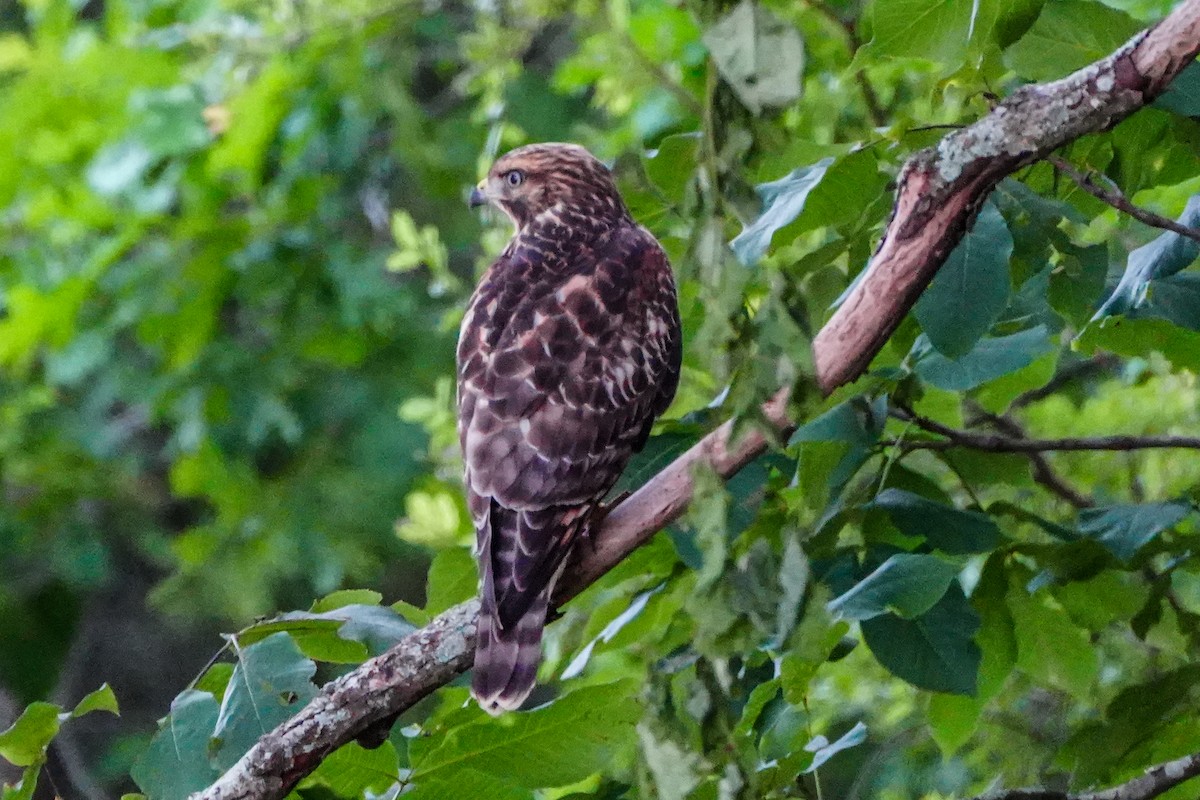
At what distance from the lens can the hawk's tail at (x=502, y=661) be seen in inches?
68.8

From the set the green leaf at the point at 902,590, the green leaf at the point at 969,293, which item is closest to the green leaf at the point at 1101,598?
the green leaf at the point at 902,590

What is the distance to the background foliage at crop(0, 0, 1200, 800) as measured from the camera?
4.93 ft

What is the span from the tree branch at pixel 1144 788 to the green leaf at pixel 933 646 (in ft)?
0.75

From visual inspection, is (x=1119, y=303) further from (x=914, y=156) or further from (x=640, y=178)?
(x=640, y=178)

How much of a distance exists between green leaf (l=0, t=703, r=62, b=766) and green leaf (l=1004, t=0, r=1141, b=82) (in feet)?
4.15

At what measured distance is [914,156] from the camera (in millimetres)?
1459

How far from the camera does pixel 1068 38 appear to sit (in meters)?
1.73

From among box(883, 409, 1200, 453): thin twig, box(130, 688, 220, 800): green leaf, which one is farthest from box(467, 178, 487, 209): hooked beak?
box(130, 688, 220, 800): green leaf

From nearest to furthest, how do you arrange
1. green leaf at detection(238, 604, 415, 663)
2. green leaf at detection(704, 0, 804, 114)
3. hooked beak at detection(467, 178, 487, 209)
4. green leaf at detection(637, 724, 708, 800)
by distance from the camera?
green leaf at detection(704, 0, 804, 114), green leaf at detection(637, 724, 708, 800), green leaf at detection(238, 604, 415, 663), hooked beak at detection(467, 178, 487, 209)

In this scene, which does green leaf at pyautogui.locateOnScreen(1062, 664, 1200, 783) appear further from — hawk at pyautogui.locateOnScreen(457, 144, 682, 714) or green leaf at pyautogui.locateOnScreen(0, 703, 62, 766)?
green leaf at pyautogui.locateOnScreen(0, 703, 62, 766)

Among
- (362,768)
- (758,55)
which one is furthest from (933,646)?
(758,55)

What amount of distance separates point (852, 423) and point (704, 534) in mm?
923

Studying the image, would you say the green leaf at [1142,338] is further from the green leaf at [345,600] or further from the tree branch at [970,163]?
the green leaf at [345,600]

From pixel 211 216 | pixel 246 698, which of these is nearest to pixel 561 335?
pixel 246 698
